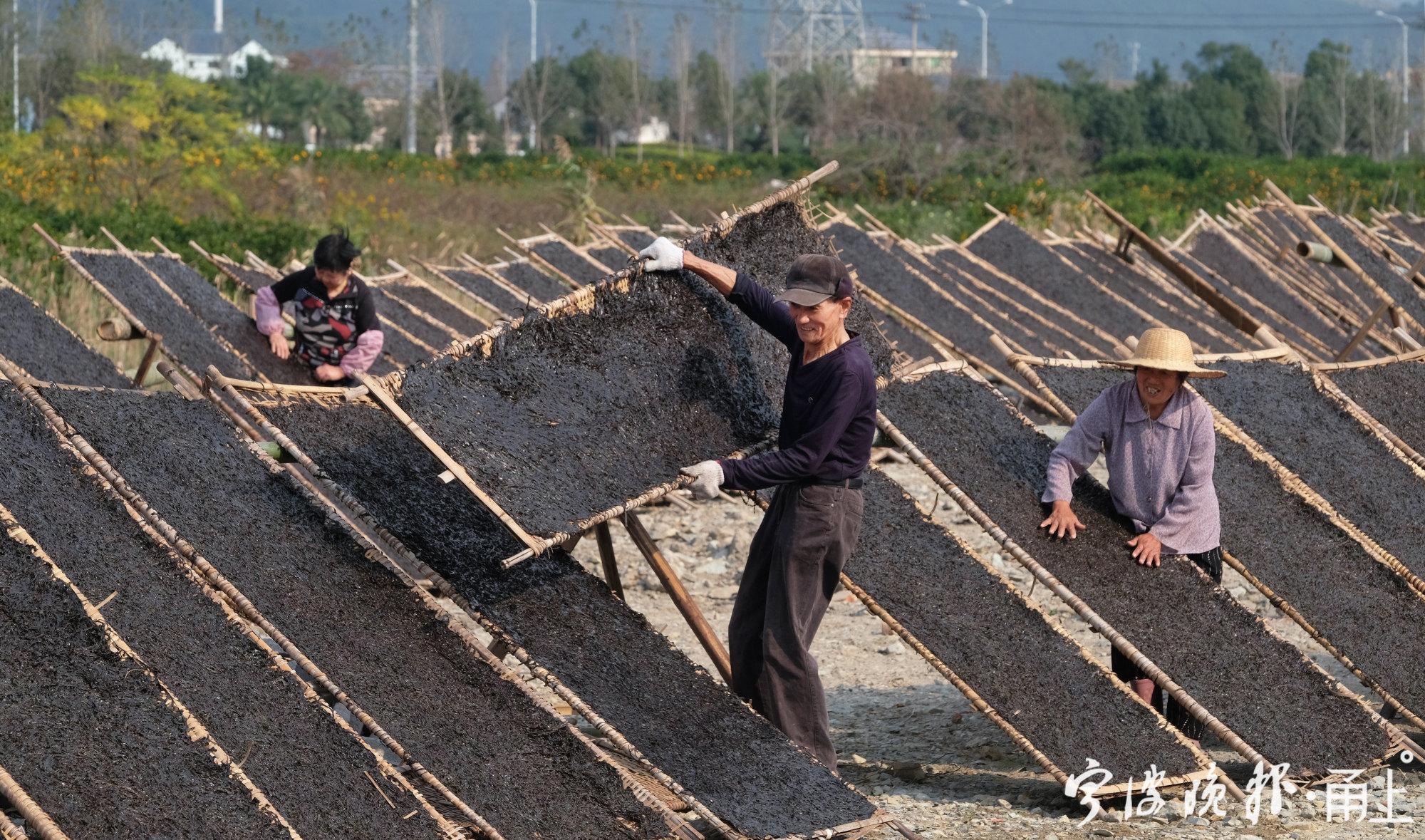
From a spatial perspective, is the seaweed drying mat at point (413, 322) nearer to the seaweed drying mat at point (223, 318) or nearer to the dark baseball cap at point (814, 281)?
the seaweed drying mat at point (223, 318)

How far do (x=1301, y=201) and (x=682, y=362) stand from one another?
79.6 feet

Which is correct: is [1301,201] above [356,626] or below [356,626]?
below

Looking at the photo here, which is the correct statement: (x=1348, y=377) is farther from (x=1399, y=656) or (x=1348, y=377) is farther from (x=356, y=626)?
(x=356, y=626)

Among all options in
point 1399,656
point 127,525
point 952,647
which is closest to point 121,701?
point 127,525

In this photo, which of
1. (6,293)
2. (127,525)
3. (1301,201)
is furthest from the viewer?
(1301,201)

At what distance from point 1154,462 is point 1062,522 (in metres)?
0.32

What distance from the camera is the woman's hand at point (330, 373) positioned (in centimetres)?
695

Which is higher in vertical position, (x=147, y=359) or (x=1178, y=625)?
(x=147, y=359)

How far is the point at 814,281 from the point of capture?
427 centimetres

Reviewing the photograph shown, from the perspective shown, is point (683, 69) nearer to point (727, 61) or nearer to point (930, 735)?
point (727, 61)

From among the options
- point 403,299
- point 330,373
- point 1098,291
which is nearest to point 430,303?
point 403,299

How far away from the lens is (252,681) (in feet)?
12.8

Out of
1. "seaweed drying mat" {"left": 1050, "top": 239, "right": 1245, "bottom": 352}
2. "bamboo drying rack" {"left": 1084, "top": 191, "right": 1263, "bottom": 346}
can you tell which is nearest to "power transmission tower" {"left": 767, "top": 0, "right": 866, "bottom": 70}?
"seaweed drying mat" {"left": 1050, "top": 239, "right": 1245, "bottom": 352}

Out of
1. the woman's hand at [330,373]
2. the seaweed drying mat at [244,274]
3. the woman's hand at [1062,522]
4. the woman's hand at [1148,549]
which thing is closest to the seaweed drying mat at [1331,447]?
the woman's hand at [1148,549]
